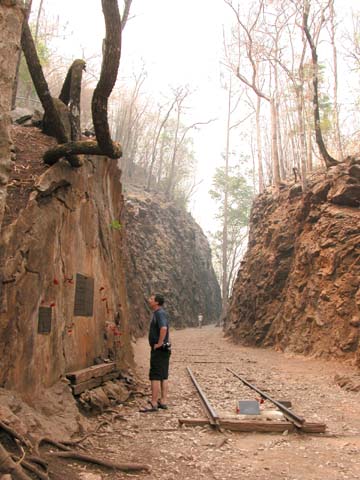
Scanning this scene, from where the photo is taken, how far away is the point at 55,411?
542cm

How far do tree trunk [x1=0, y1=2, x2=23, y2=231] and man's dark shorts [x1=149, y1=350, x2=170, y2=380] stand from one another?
4.83 meters

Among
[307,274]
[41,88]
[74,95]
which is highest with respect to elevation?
[74,95]

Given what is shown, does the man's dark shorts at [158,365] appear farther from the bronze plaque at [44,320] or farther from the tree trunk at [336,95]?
the tree trunk at [336,95]

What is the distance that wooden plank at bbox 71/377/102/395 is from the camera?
625cm


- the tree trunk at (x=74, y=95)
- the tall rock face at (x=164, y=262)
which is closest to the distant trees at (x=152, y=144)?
the tall rock face at (x=164, y=262)

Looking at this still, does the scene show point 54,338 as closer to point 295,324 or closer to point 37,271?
point 37,271

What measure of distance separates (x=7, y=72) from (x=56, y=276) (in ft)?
12.5

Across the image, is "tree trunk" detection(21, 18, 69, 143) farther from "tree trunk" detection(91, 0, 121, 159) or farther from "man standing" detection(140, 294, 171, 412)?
"man standing" detection(140, 294, 171, 412)

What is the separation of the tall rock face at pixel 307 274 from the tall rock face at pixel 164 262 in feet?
20.8

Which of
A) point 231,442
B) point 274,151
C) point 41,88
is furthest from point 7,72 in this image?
point 274,151

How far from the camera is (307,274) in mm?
16969

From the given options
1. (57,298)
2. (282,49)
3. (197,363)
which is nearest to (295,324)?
(197,363)

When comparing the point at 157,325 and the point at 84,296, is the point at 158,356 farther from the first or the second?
the point at 84,296

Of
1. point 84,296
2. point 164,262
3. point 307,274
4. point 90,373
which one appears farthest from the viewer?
point 164,262
